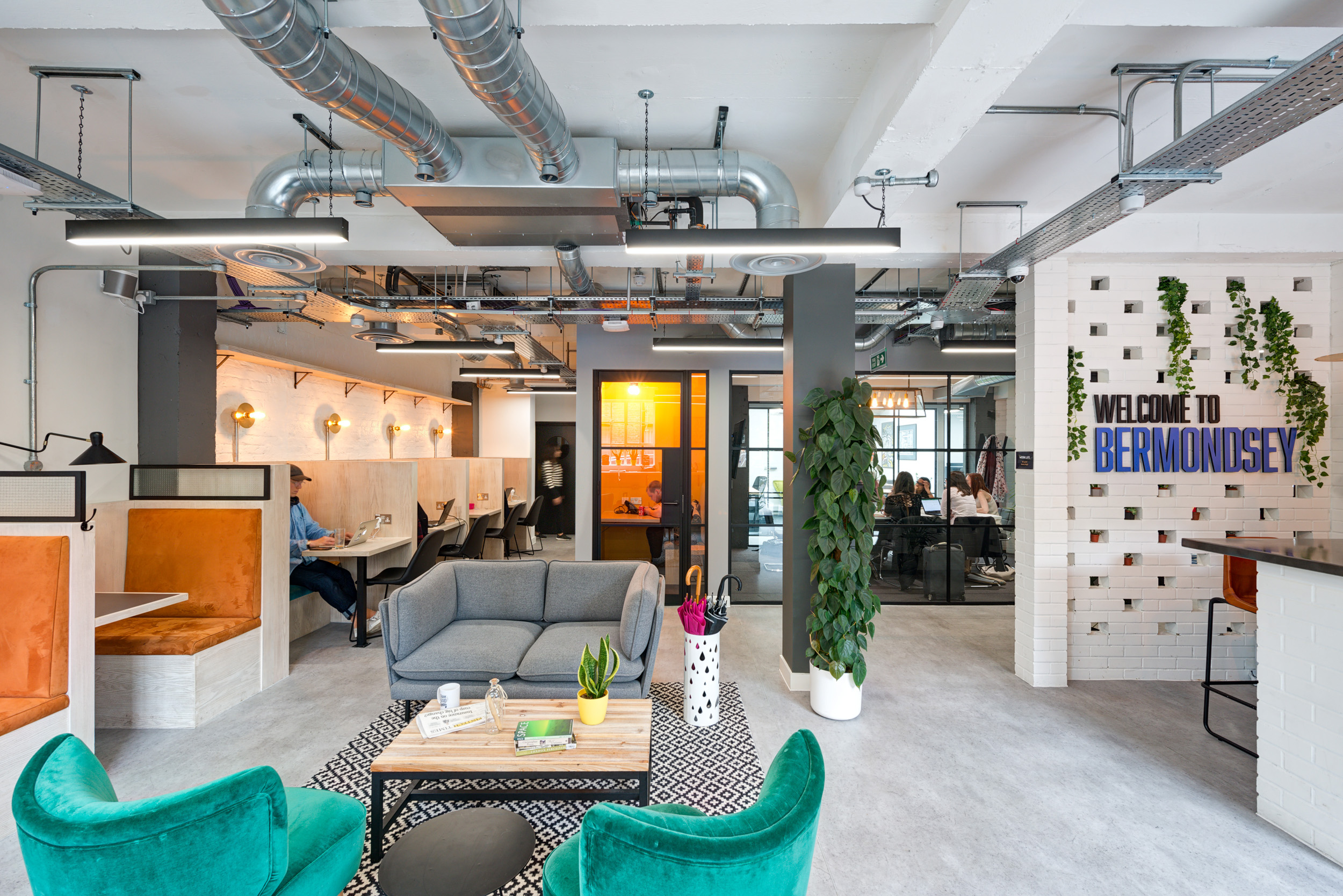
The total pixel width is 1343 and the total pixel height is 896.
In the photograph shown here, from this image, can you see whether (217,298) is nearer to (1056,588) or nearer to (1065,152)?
(1065,152)

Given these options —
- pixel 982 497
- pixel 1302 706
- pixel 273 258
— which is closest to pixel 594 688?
pixel 273 258

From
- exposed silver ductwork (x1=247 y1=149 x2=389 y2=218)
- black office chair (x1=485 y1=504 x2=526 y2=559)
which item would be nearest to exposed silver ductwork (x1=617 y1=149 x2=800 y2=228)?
exposed silver ductwork (x1=247 y1=149 x2=389 y2=218)

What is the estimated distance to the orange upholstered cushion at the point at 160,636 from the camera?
360 cm

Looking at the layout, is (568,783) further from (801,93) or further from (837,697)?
(801,93)

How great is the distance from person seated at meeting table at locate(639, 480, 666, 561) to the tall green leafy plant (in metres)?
5.27

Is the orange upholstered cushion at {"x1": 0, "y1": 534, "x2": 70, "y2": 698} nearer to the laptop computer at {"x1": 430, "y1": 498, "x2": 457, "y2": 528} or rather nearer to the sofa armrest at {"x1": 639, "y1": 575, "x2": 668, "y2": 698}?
the sofa armrest at {"x1": 639, "y1": 575, "x2": 668, "y2": 698}

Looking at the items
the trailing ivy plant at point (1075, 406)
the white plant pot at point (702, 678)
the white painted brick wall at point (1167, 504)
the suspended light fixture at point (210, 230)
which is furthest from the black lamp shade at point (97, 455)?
the white painted brick wall at point (1167, 504)

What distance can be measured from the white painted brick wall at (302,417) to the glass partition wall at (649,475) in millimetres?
2838

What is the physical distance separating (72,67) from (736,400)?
5.71 meters

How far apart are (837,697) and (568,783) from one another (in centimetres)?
174

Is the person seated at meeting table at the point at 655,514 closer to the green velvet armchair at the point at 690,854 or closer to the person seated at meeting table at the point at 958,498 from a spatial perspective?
the person seated at meeting table at the point at 958,498

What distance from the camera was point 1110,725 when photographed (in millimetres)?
3756

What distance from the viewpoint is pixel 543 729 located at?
2574 mm

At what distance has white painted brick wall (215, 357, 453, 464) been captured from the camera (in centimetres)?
593
